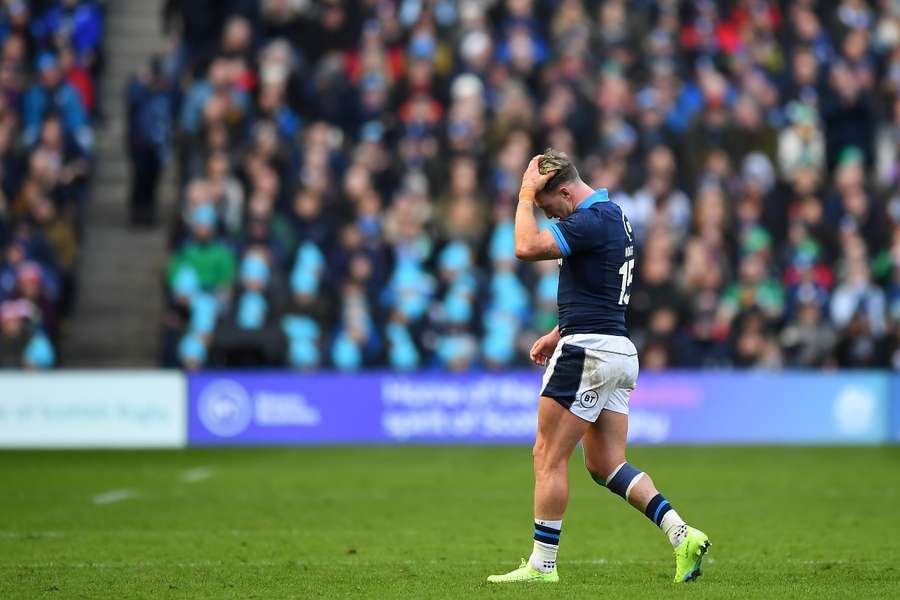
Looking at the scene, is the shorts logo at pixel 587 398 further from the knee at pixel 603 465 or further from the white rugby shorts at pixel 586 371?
the knee at pixel 603 465

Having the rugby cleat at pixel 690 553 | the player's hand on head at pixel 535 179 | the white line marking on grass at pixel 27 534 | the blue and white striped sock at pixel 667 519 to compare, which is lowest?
the white line marking on grass at pixel 27 534

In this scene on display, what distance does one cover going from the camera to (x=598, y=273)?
9.02m

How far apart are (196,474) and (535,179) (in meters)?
9.45

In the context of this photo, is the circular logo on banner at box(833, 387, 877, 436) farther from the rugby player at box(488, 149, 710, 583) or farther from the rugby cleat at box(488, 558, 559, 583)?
the rugby cleat at box(488, 558, 559, 583)

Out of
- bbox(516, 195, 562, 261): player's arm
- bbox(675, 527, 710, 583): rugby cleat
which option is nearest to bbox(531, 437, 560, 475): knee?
bbox(675, 527, 710, 583): rugby cleat

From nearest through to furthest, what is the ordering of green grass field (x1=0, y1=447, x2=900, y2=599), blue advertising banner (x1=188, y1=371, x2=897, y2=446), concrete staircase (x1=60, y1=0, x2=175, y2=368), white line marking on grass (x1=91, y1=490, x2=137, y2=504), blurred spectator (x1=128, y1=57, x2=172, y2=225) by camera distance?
1. green grass field (x1=0, y1=447, x2=900, y2=599)
2. white line marking on grass (x1=91, y1=490, x2=137, y2=504)
3. blue advertising banner (x1=188, y1=371, x2=897, y2=446)
4. concrete staircase (x1=60, y1=0, x2=175, y2=368)
5. blurred spectator (x1=128, y1=57, x2=172, y2=225)

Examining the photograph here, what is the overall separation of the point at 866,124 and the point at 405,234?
7.58 metres

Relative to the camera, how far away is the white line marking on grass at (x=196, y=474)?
55.4ft

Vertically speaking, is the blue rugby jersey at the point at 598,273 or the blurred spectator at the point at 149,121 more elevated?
the blurred spectator at the point at 149,121

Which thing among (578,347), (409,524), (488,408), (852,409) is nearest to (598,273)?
(578,347)

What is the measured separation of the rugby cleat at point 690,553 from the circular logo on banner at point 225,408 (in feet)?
40.1

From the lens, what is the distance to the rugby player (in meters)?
8.94

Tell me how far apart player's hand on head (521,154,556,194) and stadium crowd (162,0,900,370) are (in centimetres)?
1222

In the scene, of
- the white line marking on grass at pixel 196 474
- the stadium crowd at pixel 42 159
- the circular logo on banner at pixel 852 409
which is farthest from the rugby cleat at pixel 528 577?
the stadium crowd at pixel 42 159
